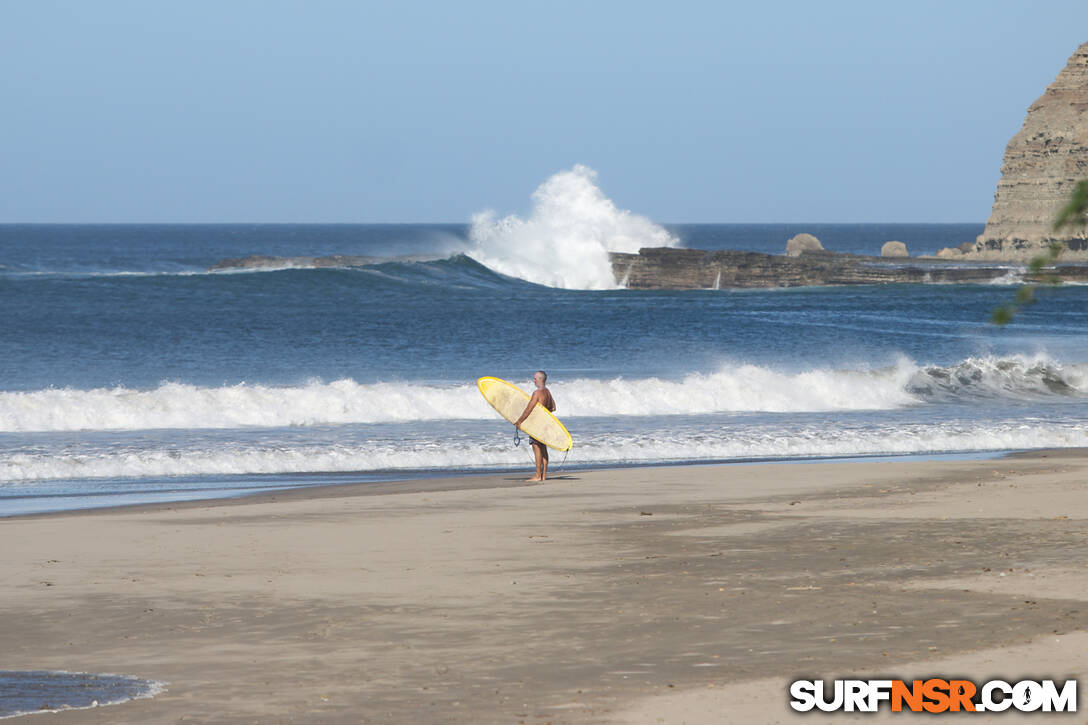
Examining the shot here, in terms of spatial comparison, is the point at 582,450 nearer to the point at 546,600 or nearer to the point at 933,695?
the point at 546,600

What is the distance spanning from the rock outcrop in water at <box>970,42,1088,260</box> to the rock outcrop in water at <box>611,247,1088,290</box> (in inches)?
1134

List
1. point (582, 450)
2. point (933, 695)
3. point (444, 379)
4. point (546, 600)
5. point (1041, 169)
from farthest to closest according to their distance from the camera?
point (1041, 169), point (444, 379), point (582, 450), point (546, 600), point (933, 695)

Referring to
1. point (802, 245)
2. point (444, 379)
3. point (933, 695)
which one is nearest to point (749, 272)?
point (802, 245)

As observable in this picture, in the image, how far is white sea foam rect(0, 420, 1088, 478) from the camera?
17.3 metres

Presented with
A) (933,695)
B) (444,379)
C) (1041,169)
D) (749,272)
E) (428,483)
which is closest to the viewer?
(933,695)

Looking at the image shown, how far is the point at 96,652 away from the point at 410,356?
26.6 metres

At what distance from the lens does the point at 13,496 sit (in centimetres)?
1493

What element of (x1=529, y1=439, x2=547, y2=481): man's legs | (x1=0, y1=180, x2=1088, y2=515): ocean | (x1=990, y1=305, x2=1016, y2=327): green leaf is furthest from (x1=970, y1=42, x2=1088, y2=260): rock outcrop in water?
(x1=990, y1=305, x2=1016, y2=327): green leaf

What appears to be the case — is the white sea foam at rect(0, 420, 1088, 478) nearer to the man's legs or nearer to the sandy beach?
the man's legs

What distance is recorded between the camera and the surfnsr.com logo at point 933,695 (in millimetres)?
5984

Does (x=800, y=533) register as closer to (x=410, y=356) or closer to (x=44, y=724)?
(x=44, y=724)

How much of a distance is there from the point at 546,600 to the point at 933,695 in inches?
120

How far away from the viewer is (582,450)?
1911cm

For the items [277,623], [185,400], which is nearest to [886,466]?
[277,623]
